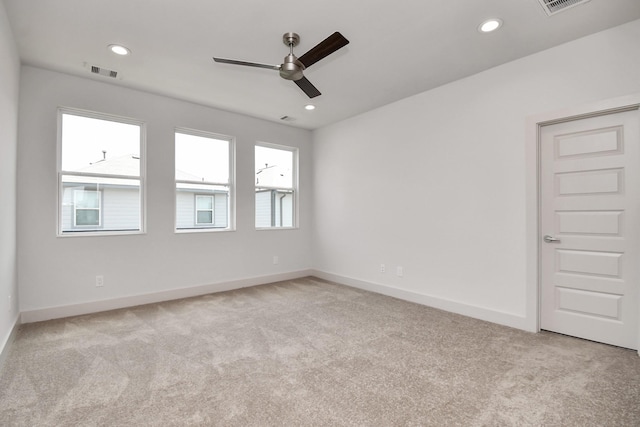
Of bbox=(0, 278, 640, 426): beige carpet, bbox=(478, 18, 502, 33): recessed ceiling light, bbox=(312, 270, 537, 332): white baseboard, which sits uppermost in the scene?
bbox=(478, 18, 502, 33): recessed ceiling light

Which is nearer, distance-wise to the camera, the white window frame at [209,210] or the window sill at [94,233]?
the window sill at [94,233]

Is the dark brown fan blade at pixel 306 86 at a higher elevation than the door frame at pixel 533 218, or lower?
higher

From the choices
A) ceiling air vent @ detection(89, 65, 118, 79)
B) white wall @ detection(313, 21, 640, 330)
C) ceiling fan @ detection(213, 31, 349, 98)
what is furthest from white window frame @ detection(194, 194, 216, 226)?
ceiling fan @ detection(213, 31, 349, 98)

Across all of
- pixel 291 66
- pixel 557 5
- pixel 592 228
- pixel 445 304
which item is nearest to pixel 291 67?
pixel 291 66

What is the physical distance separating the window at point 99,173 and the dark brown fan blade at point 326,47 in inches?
110

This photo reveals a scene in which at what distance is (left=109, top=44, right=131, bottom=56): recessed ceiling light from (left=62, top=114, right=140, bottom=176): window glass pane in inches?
47.0

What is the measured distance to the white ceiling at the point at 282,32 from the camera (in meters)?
2.36

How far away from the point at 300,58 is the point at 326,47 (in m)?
0.29

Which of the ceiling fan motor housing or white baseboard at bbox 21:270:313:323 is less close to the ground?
the ceiling fan motor housing

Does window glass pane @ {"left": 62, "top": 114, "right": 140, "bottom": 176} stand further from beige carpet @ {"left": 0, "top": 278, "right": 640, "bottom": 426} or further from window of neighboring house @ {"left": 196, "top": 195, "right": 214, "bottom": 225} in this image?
beige carpet @ {"left": 0, "top": 278, "right": 640, "bottom": 426}

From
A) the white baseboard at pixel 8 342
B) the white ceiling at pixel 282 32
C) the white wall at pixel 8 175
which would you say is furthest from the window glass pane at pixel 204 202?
the white baseboard at pixel 8 342

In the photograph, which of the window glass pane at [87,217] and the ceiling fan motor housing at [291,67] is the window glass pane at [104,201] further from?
the ceiling fan motor housing at [291,67]

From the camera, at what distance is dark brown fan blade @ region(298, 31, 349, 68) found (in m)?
2.14

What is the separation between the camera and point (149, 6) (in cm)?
234
